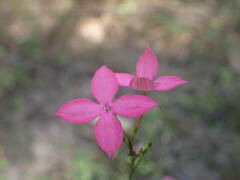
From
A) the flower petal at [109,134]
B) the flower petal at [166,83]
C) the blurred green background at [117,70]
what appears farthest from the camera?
the blurred green background at [117,70]

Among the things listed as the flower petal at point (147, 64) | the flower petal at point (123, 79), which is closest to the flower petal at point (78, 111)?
the flower petal at point (123, 79)

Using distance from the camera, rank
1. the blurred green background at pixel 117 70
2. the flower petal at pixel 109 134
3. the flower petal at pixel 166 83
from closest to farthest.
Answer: the flower petal at pixel 109 134
the flower petal at pixel 166 83
the blurred green background at pixel 117 70

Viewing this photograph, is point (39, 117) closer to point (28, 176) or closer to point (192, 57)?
point (28, 176)

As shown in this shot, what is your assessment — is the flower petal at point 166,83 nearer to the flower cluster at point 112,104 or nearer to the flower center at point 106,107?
the flower cluster at point 112,104

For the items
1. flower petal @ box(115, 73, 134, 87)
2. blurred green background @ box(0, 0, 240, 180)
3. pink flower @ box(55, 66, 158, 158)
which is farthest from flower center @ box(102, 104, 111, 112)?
blurred green background @ box(0, 0, 240, 180)

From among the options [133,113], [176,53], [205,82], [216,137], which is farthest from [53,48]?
[133,113]

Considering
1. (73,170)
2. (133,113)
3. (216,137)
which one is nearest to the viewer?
(133,113)

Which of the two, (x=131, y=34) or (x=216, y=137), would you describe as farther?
(x=131, y=34)

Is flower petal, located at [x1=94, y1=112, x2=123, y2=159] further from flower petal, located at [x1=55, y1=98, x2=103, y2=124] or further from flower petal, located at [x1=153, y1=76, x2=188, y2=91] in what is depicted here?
flower petal, located at [x1=153, y1=76, x2=188, y2=91]
